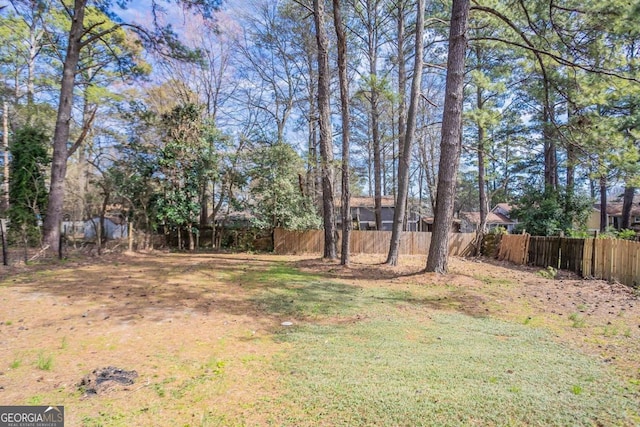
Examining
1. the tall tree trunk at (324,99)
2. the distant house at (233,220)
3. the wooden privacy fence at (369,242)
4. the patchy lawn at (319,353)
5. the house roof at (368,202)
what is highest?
the tall tree trunk at (324,99)

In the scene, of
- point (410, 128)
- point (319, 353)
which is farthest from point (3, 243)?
point (410, 128)

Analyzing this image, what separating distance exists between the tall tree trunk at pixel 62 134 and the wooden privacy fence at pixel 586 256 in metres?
14.7

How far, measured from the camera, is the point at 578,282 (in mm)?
7742

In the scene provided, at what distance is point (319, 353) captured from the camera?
333cm

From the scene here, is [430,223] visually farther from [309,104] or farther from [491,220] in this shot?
[309,104]

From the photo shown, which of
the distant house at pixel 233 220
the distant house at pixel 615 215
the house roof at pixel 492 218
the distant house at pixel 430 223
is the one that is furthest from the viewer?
the house roof at pixel 492 218

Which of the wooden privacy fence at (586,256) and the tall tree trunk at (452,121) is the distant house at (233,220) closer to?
the tall tree trunk at (452,121)

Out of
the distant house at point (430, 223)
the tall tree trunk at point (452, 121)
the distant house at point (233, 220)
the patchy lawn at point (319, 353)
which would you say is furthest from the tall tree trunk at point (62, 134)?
the distant house at point (430, 223)

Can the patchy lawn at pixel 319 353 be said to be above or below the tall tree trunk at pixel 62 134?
below

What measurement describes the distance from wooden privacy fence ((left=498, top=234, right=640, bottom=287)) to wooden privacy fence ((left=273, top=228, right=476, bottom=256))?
2501 mm

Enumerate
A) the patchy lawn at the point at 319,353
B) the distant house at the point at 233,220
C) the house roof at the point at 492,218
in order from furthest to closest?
the house roof at the point at 492,218 < the distant house at the point at 233,220 < the patchy lawn at the point at 319,353

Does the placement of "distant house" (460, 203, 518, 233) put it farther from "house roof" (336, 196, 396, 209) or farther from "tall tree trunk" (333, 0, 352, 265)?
"tall tree trunk" (333, 0, 352, 265)

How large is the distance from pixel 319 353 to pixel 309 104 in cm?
1713

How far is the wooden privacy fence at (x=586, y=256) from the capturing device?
738cm
